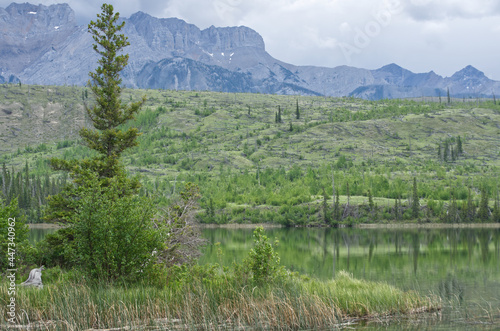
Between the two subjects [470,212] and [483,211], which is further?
[470,212]

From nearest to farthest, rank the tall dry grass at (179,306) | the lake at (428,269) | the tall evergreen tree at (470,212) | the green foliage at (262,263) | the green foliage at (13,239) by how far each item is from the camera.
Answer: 1. the tall dry grass at (179,306)
2. the green foliage at (262,263)
3. the lake at (428,269)
4. the green foliage at (13,239)
5. the tall evergreen tree at (470,212)

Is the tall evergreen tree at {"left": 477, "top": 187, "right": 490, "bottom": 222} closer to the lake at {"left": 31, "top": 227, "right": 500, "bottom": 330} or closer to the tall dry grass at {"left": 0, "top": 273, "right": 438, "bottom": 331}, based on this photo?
the lake at {"left": 31, "top": 227, "right": 500, "bottom": 330}

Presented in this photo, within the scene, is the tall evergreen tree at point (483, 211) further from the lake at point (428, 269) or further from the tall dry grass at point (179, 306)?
the tall dry grass at point (179, 306)

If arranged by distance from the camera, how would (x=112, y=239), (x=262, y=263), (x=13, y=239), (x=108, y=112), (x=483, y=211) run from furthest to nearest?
(x=483, y=211), (x=108, y=112), (x=13, y=239), (x=262, y=263), (x=112, y=239)

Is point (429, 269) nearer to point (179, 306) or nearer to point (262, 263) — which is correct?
point (262, 263)

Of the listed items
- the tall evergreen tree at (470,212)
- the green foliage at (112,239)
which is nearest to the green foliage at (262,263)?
the green foliage at (112,239)

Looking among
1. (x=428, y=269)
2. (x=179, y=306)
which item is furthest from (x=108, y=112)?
(x=428, y=269)

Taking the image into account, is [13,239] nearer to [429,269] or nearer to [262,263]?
[262,263]

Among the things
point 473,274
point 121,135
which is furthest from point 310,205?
point 121,135

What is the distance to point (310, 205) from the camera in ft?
524

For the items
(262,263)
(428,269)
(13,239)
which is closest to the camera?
(262,263)

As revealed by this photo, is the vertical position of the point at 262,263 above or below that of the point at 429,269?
above

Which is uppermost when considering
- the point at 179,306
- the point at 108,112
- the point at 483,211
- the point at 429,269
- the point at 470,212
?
the point at 108,112

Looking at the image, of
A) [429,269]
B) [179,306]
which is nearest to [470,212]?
[429,269]
